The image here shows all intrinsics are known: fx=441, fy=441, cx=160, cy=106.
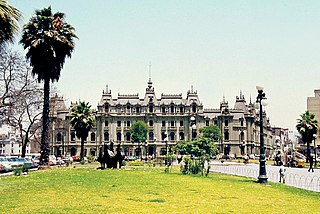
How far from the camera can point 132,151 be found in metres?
108

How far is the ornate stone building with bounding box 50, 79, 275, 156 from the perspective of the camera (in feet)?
353

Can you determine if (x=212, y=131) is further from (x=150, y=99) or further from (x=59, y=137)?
(x=59, y=137)

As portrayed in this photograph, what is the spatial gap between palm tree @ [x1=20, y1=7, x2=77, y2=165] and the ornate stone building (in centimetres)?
7261

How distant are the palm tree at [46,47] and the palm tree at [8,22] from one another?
17.8 metres

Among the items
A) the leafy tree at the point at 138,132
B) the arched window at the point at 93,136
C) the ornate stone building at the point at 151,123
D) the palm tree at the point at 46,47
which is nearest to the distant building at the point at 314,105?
the ornate stone building at the point at 151,123

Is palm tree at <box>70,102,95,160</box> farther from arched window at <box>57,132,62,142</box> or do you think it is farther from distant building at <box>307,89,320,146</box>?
distant building at <box>307,89,320,146</box>

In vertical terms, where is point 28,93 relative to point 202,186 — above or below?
above

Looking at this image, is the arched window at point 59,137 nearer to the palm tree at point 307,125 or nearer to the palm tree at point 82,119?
the palm tree at point 82,119

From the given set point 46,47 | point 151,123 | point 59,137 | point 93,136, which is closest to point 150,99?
point 151,123

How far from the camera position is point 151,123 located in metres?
108

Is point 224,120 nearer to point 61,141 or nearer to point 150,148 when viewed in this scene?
point 150,148

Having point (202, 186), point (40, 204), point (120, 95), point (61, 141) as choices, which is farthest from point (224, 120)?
point (40, 204)

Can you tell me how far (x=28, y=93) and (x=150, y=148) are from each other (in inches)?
2549

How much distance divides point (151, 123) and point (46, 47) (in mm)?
75621
